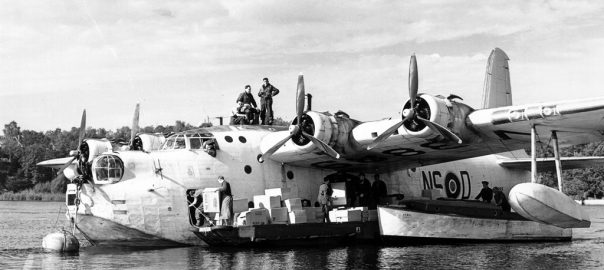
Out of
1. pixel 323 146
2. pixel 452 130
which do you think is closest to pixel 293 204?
pixel 323 146

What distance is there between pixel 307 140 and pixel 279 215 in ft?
6.38

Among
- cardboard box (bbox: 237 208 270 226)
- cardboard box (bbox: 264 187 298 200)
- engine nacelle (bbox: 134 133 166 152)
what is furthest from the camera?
engine nacelle (bbox: 134 133 166 152)

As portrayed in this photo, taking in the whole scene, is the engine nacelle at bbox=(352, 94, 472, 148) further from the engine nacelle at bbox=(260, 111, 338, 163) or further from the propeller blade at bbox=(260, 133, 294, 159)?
the propeller blade at bbox=(260, 133, 294, 159)

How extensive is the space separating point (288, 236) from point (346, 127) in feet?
9.91

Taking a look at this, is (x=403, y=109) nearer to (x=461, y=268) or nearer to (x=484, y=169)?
(x=461, y=268)

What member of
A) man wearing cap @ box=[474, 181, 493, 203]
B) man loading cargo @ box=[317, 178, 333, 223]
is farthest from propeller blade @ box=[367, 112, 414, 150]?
man wearing cap @ box=[474, 181, 493, 203]

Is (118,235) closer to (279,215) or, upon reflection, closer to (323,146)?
(279,215)

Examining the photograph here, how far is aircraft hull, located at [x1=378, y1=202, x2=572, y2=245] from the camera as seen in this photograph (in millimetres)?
19094

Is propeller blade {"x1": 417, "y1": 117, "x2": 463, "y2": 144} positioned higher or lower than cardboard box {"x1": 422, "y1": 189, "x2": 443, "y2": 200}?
higher

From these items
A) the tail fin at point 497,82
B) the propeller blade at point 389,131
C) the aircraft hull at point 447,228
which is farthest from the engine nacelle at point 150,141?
the tail fin at point 497,82

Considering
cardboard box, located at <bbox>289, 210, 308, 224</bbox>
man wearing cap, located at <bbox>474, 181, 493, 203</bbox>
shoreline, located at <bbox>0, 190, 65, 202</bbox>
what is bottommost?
cardboard box, located at <bbox>289, 210, 308, 224</bbox>

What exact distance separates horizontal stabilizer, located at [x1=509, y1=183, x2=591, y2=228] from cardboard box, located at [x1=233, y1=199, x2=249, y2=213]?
6242 millimetres

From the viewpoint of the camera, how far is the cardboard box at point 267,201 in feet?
59.2

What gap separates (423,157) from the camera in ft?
63.4
